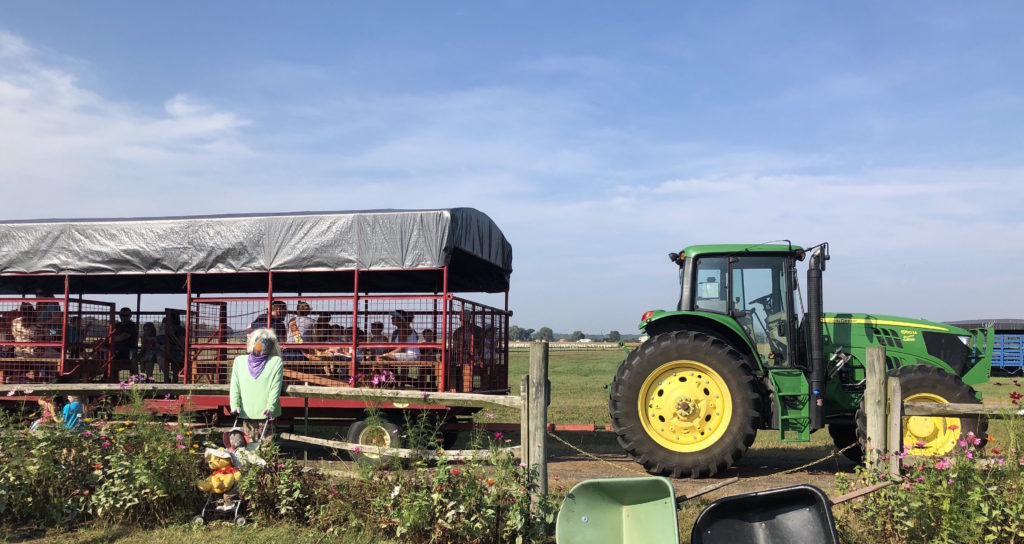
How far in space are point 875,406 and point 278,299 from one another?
658cm

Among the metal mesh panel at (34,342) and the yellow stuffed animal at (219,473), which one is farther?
the metal mesh panel at (34,342)

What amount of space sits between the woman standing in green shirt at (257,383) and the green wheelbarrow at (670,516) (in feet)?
10.5

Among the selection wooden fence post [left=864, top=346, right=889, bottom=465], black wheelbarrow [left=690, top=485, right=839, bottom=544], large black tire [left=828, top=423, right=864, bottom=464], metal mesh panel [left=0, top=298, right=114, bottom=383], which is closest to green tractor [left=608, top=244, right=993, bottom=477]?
large black tire [left=828, top=423, right=864, bottom=464]

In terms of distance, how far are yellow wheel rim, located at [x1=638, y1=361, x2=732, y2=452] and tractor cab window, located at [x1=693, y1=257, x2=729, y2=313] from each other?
903 mm

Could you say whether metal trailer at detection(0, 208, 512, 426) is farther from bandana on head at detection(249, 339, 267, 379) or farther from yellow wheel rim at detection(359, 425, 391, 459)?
bandana on head at detection(249, 339, 267, 379)

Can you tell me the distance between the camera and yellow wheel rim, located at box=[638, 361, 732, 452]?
8.24 metres

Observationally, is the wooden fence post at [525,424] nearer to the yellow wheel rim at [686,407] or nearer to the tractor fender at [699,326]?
the yellow wheel rim at [686,407]

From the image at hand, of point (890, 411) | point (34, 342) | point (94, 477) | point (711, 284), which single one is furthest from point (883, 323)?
point (34, 342)

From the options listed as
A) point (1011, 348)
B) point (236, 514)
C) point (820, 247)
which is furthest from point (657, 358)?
point (1011, 348)

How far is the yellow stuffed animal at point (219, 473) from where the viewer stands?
611 cm

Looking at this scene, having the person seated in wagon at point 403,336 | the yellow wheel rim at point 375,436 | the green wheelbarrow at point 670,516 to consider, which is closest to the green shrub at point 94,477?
the yellow wheel rim at point 375,436

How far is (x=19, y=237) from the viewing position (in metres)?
10.1

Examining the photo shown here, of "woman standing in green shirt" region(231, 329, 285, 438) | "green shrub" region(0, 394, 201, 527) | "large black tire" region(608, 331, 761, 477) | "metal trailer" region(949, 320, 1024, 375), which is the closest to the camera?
"green shrub" region(0, 394, 201, 527)

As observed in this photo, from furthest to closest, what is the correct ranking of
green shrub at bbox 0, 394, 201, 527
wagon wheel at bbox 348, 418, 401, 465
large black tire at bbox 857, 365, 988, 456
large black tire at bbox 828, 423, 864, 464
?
large black tire at bbox 828, 423, 864, 464, wagon wheel at bbox 348, 418, 401, 465, large black tire at bbox 857, 365, 988, 456, green shrub at bbox 0, 394, 201, 527
